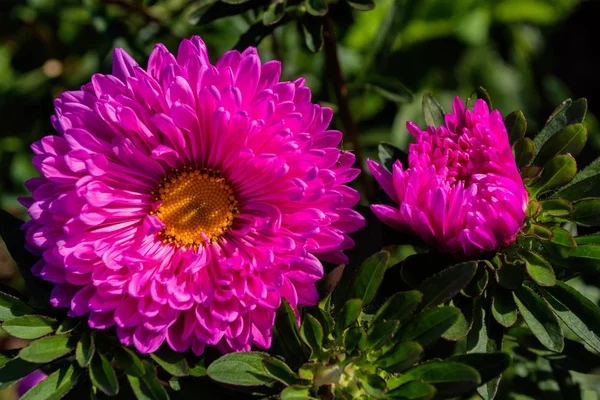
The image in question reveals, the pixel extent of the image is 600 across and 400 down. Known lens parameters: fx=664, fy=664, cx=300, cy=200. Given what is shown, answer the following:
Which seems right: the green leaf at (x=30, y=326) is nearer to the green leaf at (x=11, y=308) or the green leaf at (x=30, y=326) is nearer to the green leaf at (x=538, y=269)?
the green leaf at (x=11, y=308)

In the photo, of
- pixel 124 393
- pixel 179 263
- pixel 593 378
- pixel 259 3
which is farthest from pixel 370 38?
pixel 124 393

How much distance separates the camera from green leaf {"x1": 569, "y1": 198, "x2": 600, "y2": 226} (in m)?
1.40

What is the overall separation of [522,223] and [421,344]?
1.07ft

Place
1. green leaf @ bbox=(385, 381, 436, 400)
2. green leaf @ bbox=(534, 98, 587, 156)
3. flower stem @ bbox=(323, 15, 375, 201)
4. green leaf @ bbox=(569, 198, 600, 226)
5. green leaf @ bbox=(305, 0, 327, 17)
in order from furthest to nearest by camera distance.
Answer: flower stem @ bbox=(323, 15, 375, 201) → green leaf @ bbox=(305, 0, 327, 17) → green leaf @ bbox=(534, 98, 587, 156) → green leaf @ bbox=(569, 198, 600, 226) → green leaf @ bbox=(385, 381, 436, 400)

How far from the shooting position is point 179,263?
4.95 feet

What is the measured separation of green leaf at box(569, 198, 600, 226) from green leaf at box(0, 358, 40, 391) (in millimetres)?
1174

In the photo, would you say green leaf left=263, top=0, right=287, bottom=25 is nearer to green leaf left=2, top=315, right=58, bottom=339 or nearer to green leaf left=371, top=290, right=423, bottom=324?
green leaf left=371, top=290, right=423, bottom=324

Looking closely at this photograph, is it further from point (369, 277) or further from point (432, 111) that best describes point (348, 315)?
point (432, 111)

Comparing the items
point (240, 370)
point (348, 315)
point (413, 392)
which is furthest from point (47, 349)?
point (413, 392)

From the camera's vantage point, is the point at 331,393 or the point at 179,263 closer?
the point at 331,393

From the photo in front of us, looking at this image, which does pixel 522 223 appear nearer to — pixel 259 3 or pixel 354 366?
pixel 354 366

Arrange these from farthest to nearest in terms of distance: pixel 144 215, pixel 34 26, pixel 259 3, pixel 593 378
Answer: pixel 34 26 < pixel 593 378 < pixel 259 3 < pixel 144 215

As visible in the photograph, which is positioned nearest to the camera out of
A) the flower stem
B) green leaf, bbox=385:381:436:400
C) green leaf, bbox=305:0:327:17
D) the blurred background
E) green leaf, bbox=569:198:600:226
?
green leaf, bbox=385:381:436:400

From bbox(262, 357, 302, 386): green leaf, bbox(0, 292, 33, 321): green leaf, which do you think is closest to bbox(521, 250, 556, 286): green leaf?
bbox(262, 357, 302, 386): green leaf
